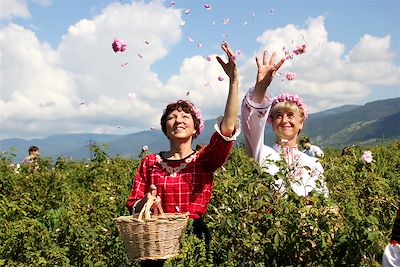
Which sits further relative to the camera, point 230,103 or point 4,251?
point 4,251

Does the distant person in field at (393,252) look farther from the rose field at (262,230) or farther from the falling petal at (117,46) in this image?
the falling petal at (117,46)

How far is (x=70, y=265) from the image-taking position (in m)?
4.15

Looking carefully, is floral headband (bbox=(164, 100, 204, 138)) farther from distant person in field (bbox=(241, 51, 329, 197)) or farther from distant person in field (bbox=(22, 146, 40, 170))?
distant person in field (bbox=(22, 146, 40, 170))

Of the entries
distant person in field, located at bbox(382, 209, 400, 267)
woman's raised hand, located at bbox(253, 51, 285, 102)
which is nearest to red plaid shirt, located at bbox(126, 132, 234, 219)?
woman's raised hand, located at bbox(253, 51, 285, 102)

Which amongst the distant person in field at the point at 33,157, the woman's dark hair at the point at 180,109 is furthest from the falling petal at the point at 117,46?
the distant person in field at the point at 33,157

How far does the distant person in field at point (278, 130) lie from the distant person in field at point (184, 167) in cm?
13

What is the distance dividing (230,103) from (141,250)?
998 mm

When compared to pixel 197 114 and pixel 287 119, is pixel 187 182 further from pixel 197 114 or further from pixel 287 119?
pixel 287 119

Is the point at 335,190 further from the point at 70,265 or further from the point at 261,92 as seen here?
the point at 70,265

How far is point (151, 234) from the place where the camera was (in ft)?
10.1

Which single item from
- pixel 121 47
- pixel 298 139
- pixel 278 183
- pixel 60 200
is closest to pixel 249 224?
pixel 278 183

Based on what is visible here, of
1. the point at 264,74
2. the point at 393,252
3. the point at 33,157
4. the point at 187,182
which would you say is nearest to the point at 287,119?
the point at 264,74

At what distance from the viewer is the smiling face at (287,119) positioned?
3789 mm

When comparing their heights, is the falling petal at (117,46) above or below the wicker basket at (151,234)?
above
